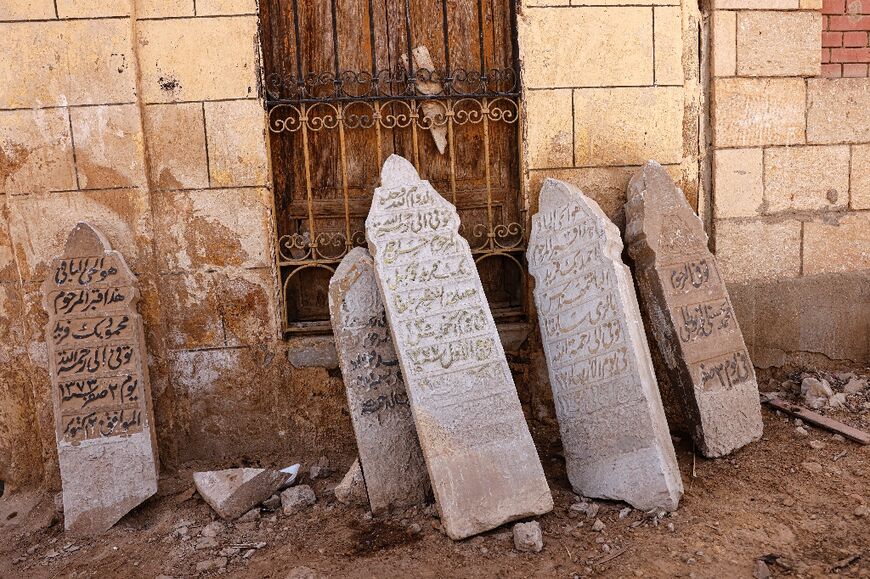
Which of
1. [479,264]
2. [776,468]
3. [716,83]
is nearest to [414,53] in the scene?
[479,264]

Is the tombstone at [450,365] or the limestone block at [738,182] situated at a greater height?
the limestone block at [738,182]

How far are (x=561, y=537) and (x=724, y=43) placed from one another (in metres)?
2.94

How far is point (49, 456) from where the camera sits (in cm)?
354

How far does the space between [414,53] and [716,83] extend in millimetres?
1769

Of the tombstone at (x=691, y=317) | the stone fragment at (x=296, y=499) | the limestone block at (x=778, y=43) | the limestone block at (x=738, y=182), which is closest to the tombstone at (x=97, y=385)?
the stone fragment at (x=296, y=499)

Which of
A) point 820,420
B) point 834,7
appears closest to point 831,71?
point 834,7

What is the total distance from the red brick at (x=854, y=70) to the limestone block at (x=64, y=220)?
417 cm

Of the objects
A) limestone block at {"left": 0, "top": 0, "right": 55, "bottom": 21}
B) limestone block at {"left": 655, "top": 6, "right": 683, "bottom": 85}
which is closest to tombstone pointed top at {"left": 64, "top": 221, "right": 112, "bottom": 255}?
limestone block at {"left": 0, "top": 0, "right": 55, "bottom": 21}

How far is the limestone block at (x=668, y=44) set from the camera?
371 cm

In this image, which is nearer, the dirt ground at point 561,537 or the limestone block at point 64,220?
the dirt ground at point 561,537

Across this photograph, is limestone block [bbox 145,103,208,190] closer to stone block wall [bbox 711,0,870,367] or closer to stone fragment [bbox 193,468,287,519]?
stone fragment [bbox 193,468,287,519]

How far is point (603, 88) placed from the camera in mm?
3701

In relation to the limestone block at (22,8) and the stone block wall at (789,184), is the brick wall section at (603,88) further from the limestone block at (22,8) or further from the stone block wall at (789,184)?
the limestone block at (22,8)

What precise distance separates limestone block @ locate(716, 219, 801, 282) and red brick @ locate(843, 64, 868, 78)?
3.16 feet
